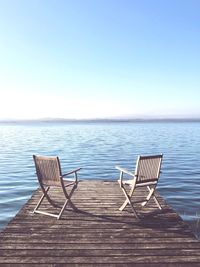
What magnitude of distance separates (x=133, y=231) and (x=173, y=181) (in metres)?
9.91

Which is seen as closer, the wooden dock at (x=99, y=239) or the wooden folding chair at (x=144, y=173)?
the wooden dock at (x=99, y=239)

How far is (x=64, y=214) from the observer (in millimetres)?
7148

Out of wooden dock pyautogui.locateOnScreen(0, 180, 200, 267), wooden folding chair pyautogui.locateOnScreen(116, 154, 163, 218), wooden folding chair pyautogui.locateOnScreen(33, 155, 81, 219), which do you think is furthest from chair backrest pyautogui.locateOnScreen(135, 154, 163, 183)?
wooden folding chair pyautogui.locateOnScreen(33, 155, 81, 219)

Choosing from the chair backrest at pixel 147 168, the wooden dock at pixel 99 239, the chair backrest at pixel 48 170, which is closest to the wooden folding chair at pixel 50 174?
the chair backrest at pixel 48 170

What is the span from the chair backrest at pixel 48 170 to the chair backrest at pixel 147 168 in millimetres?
1747

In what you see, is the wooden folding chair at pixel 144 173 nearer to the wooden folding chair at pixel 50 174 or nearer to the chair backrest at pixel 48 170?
the wooden folding chair at pixel 50 174

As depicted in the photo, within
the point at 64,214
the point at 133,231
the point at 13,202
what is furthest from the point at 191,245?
the point at 13,202

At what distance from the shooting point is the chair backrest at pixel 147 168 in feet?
23.1

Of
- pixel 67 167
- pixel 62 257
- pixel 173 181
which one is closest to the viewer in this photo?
pixel 62 257

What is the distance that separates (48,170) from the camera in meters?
7.01

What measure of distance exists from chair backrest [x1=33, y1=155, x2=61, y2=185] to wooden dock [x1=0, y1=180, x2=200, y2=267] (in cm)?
78

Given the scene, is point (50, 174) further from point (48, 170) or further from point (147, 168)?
point (147, 168)

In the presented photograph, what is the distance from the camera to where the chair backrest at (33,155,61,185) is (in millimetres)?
6887

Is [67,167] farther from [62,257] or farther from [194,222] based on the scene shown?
[62,257]
